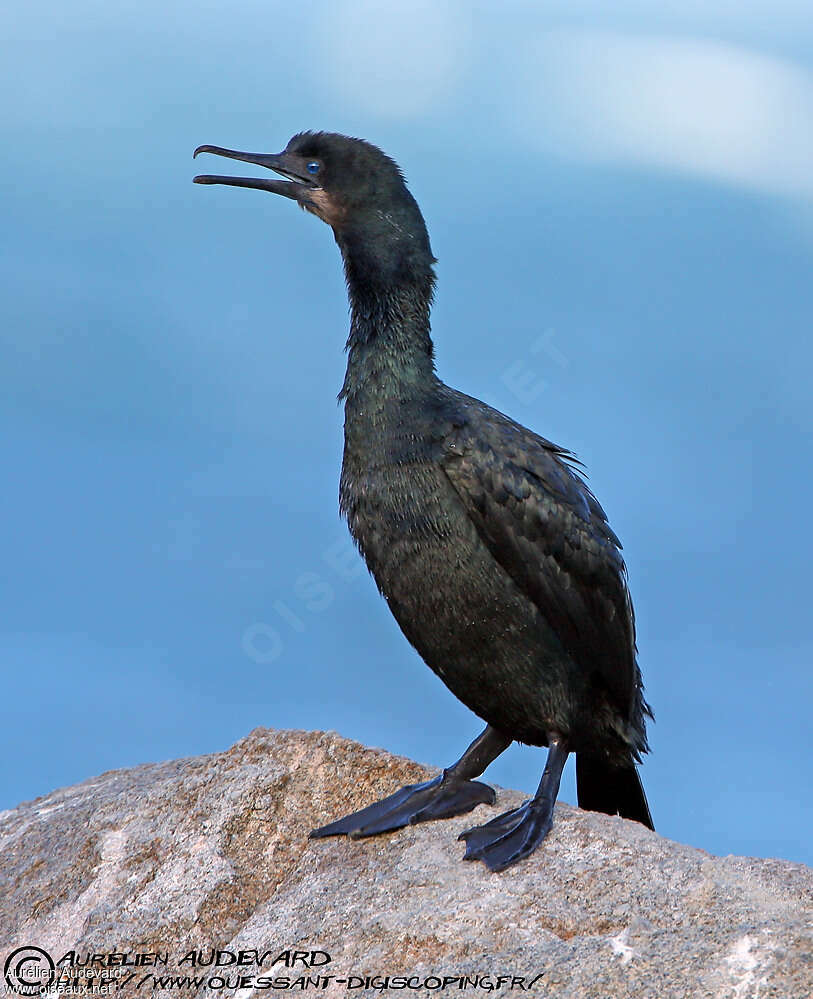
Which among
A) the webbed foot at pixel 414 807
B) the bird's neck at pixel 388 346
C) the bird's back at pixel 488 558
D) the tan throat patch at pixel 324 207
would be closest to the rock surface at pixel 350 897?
the webbed foot at pixel 414 807

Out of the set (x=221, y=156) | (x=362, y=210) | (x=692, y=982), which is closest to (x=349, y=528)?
(x=362, y=210)

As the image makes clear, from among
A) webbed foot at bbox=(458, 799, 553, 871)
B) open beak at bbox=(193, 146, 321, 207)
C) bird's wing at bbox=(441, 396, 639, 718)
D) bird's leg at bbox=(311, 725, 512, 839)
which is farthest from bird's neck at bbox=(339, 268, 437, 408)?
webbed foot at bbox=(458, 799, 553, 871)

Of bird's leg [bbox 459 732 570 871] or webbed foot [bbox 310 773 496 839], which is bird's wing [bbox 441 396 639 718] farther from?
webbed foot [bbox 310 773 496 839]

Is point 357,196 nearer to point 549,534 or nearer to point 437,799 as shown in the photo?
point 549,534

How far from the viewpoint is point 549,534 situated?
451cm

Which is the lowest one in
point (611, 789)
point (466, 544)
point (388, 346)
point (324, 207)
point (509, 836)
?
point (509, 836)

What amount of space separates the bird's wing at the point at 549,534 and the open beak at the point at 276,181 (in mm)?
1047

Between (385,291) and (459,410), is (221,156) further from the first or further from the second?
(459,410)

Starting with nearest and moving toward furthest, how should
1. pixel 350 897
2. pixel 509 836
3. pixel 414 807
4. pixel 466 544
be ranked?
pixel 350 897 < pixel 509 836 < pixel 466 544 < pixel 414 807

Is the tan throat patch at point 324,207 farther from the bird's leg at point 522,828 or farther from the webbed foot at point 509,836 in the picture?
the webbed foot at point 509,836

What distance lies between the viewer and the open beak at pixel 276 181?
195 inches

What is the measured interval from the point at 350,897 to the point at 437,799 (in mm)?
624

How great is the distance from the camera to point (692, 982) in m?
3.47

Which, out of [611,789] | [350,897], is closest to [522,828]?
[350,897]
